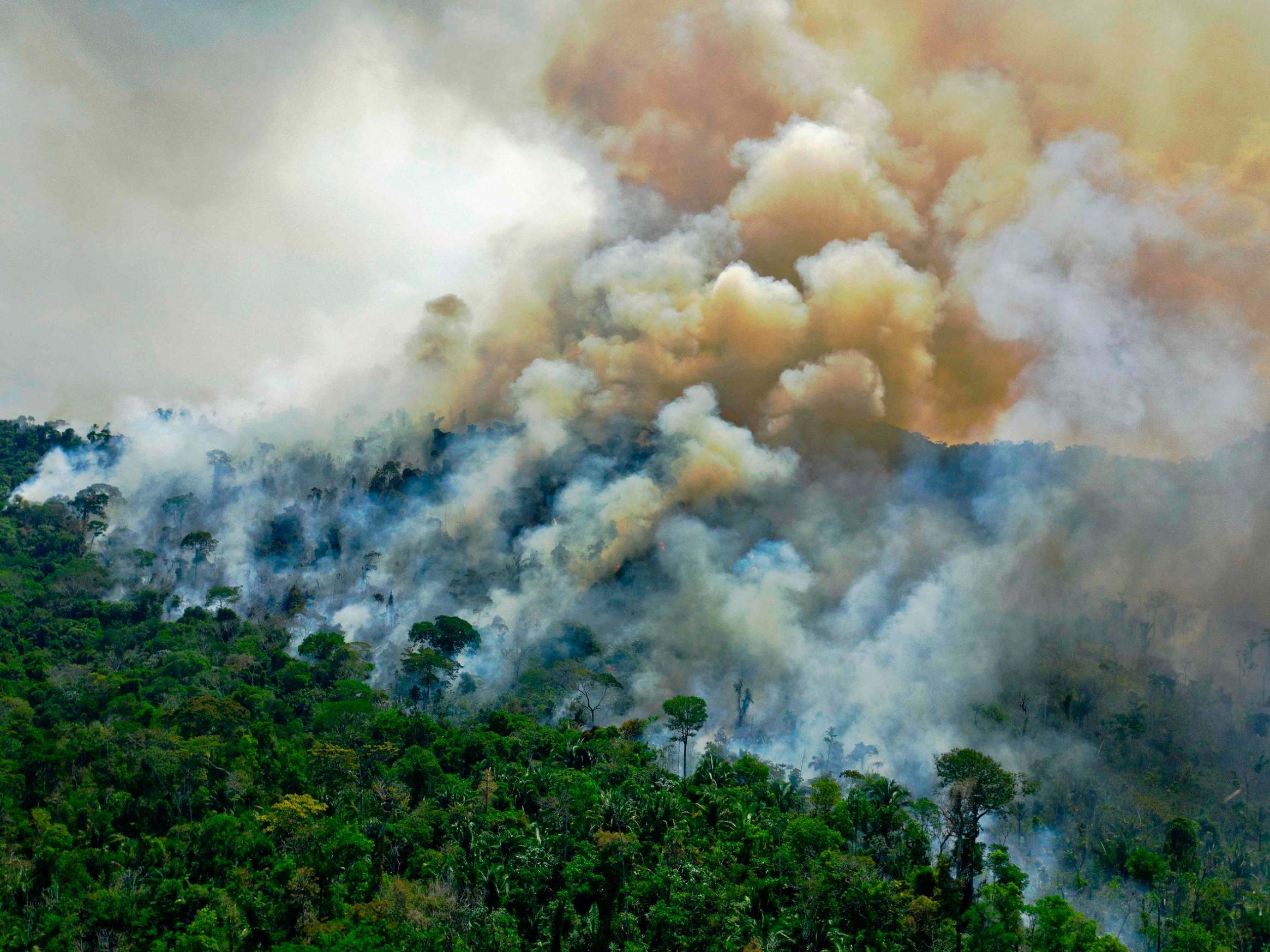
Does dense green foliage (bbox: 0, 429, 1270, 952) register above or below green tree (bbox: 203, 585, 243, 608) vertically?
below

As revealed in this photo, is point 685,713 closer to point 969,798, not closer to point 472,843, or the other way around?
point 969,798

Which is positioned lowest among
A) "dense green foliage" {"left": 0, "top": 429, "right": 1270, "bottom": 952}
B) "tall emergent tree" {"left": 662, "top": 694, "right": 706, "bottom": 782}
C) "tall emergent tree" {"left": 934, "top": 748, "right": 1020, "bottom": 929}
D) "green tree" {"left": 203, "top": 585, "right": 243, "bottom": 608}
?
"dense green foliage" {"left": 0, "top": 429, "right": 1270, "bottom": 952}

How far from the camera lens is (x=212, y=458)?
162500mm

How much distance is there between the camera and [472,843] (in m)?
54.3

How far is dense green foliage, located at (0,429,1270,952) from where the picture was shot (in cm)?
4666

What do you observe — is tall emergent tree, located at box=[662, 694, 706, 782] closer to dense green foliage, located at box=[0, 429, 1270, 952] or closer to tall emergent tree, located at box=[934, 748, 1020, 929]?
dense green foliage, located at box=[0, 429, 1270, 952]

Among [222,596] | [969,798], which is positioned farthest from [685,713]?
[222,596]

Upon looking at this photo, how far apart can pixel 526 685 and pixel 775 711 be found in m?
27.1

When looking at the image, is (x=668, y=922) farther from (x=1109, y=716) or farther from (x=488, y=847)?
(x=1109, y=716)

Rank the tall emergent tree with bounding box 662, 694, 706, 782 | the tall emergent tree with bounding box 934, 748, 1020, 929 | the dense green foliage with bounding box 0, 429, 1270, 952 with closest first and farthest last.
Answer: the dense green foliage with bounding box 0, 429, 1270, 952
the tall emergent tree with bounding box 934, 748, 1020, 929
the tall emergent tree with bounding box 662, 694, 706, 782

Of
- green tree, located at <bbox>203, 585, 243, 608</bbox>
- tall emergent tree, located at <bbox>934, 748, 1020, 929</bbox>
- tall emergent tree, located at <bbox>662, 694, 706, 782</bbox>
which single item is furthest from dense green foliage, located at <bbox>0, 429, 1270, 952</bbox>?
Answer: green tree, located at <bbox>203, 585, 243, 608</bbox>

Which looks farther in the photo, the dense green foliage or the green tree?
the green tree

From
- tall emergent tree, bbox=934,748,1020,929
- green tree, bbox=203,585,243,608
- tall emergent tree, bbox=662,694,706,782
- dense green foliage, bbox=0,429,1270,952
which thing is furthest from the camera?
green tree, bbox=203,585,243,608

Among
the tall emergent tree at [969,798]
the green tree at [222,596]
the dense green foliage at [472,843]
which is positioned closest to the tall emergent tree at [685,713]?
the dense green foliage at [472,843]
